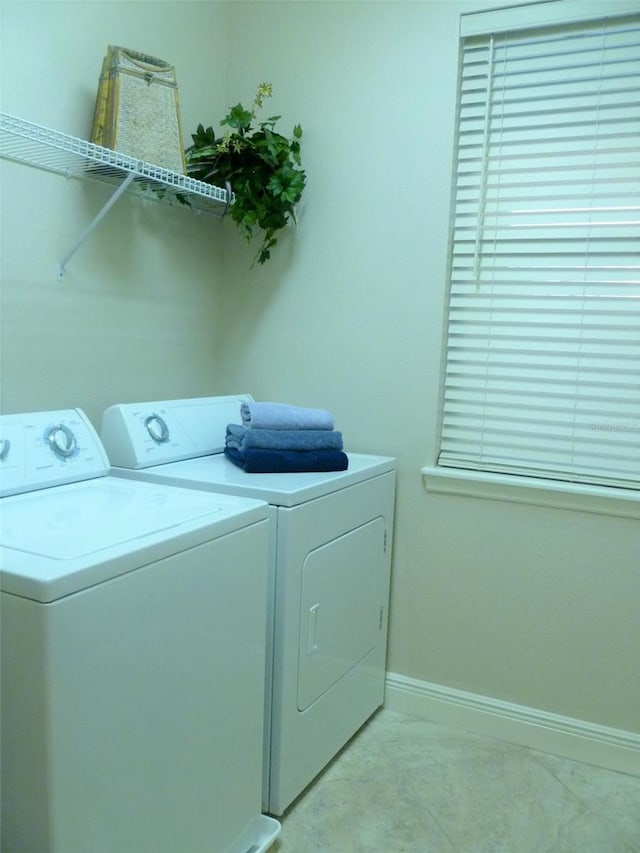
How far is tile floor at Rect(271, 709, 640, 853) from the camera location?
1760 millimetres

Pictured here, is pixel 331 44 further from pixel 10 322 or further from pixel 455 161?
pixel 10 322

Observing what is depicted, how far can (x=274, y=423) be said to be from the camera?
6.59 feet

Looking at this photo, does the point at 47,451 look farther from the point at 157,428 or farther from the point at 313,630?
the point at 313,630

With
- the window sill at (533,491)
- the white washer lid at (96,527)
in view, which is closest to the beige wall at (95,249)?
the white washer lid at (96,527)

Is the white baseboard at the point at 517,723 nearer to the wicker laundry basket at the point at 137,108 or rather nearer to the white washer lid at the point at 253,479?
the white washer lid at the point at 253,479

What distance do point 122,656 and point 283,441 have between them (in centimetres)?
86

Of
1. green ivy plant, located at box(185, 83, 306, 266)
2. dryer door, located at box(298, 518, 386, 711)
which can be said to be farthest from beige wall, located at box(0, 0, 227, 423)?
dryer door, located at box(298, 518, 386, 711)

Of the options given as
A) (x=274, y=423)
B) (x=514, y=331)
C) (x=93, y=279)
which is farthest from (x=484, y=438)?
(x=93, y=279)

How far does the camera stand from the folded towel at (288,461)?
191cm

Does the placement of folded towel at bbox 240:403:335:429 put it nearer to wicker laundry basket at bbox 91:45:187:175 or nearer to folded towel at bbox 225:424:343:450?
folded towel at bbox 225:424:343:450

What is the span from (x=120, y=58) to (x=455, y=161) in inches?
39.6

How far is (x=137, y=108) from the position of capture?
192cm

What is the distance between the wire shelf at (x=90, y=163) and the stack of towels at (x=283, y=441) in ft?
2.23

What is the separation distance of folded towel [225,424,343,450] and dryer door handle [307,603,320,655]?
432 millimetres
